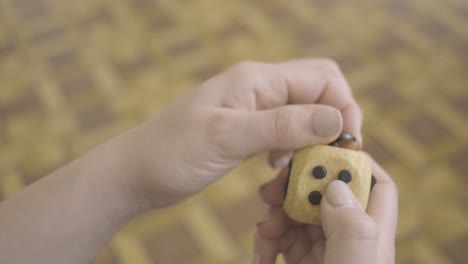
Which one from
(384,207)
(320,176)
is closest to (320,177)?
(320,176)

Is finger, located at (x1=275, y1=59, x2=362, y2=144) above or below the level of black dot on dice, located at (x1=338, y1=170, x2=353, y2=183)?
above

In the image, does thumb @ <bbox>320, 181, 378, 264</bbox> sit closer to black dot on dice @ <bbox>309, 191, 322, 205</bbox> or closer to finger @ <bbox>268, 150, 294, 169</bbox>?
black dot on dice @ <bbox>309, 191, 322, 205</bbox>

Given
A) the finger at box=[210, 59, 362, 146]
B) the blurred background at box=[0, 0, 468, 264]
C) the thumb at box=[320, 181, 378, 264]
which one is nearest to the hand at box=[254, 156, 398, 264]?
the thumb at box=[320, 181, 378, 264]

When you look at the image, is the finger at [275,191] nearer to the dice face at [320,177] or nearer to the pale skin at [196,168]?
the pale skin at [196,168]

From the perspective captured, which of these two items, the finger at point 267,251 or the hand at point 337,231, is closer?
the hand at point 337,231

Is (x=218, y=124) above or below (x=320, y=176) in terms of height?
above

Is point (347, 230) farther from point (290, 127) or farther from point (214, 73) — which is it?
point (214, 73)

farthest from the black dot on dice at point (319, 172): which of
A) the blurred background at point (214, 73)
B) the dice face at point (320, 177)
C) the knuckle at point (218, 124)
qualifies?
the blurred background at point (214, 73)
